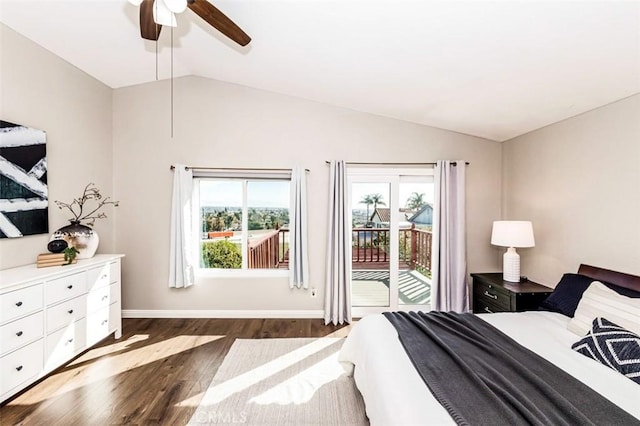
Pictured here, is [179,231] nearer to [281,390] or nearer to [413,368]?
[281,390]

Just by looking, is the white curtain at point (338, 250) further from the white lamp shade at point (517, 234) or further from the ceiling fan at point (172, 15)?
the ceiling fan at point (172, 15)

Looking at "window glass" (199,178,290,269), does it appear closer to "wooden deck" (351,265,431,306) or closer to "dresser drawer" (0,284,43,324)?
"wooden deck" (351,265,431,306)

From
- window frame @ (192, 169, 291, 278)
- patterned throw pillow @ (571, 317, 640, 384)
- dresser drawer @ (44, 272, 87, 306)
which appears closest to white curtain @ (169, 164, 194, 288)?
window frame @ (192, 169, 291, 278)

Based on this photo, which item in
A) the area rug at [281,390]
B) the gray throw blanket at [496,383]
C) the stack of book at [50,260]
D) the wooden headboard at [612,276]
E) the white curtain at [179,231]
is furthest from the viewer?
the white curtain at [179,231]

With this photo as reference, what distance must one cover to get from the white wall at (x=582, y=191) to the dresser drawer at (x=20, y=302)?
461cm

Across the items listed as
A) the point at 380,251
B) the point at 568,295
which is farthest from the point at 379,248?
the point at 568,295

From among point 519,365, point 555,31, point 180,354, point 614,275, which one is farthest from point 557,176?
point 180,354

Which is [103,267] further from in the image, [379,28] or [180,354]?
[379,28]

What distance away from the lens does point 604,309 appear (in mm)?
2066

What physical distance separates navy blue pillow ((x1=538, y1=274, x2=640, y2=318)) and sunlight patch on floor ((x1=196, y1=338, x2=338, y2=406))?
2043 mm

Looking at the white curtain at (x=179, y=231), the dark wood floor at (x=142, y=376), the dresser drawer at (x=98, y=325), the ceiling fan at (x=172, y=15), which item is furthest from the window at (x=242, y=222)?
the ceiling fan at (x=172, y=15)

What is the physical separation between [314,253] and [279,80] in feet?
7.05

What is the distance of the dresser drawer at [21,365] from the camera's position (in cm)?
210

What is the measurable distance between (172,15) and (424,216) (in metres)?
3.40
